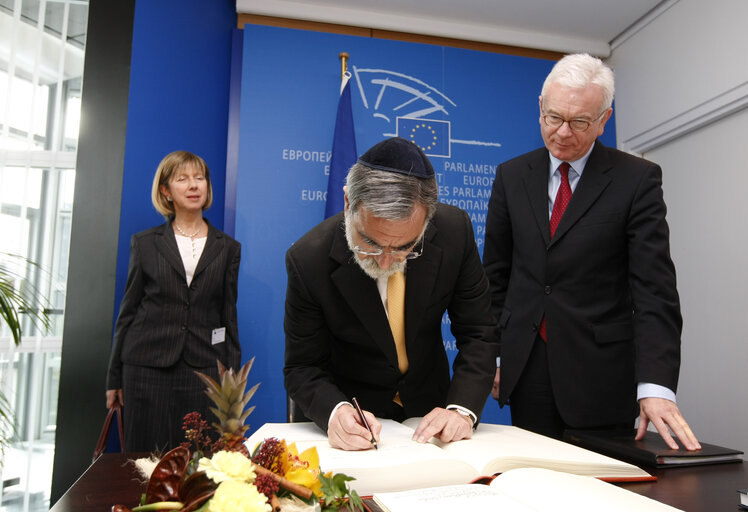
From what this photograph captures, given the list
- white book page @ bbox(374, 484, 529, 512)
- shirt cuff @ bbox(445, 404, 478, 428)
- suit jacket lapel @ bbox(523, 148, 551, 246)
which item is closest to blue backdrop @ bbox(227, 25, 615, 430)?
suit jacket lapel @ bbox(523, 148, 551, 246)

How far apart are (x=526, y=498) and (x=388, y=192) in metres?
0.64

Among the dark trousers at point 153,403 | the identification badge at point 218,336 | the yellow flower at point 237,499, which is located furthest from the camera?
the identification badge at point 218,336

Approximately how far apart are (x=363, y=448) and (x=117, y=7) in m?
3.07

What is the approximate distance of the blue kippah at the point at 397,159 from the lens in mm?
1161

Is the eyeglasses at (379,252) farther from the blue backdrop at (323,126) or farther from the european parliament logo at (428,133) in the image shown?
the european parliament logo at (428,133)

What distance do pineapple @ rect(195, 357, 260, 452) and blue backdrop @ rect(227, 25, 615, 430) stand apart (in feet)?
9.75

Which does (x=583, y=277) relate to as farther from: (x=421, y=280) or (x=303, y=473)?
(x=303, y=473)

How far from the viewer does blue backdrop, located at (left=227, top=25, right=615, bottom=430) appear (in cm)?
360

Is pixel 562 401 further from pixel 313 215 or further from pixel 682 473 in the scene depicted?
pixel 313 215

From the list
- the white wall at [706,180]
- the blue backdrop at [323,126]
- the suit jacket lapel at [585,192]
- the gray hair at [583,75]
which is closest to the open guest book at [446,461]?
the suit jacket lapel at [585,192]

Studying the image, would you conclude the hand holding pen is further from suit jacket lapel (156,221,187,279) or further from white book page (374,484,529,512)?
suit jacket lapel (156,221,187,279)

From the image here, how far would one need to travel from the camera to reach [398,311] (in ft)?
4.92

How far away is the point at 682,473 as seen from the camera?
3.39 ft

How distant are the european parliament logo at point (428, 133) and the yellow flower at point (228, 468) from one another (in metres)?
3.58
